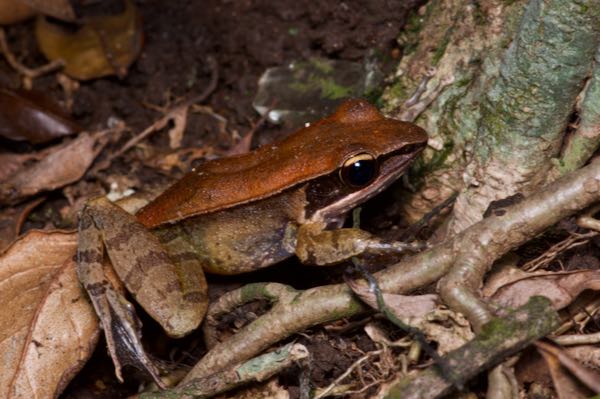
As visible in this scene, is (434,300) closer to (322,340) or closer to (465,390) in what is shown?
(465,390)

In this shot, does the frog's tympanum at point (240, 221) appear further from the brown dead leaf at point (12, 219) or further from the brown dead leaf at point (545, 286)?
the brown dead leaf at point (12, 219)

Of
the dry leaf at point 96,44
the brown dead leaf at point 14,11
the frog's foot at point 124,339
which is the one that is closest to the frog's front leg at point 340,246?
the frog's foot at point 124,339

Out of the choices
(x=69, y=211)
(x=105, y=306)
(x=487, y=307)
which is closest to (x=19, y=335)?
(x=105, y=306)

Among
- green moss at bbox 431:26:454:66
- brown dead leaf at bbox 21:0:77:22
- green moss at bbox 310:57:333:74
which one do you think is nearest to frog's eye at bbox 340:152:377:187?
green moss at bbox 431:26:454:66

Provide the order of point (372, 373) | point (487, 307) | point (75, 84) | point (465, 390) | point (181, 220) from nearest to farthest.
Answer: point (487, 307)
point (465, 390)
point (372, 373)
point (181, 220)
point (75, 84)

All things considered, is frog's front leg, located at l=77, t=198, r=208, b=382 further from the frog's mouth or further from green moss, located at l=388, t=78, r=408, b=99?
green moss, located at l=388, t=78, r=408, b=99

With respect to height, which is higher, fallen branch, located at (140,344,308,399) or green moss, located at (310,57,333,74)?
green moss, located at (310,57,333,74)
